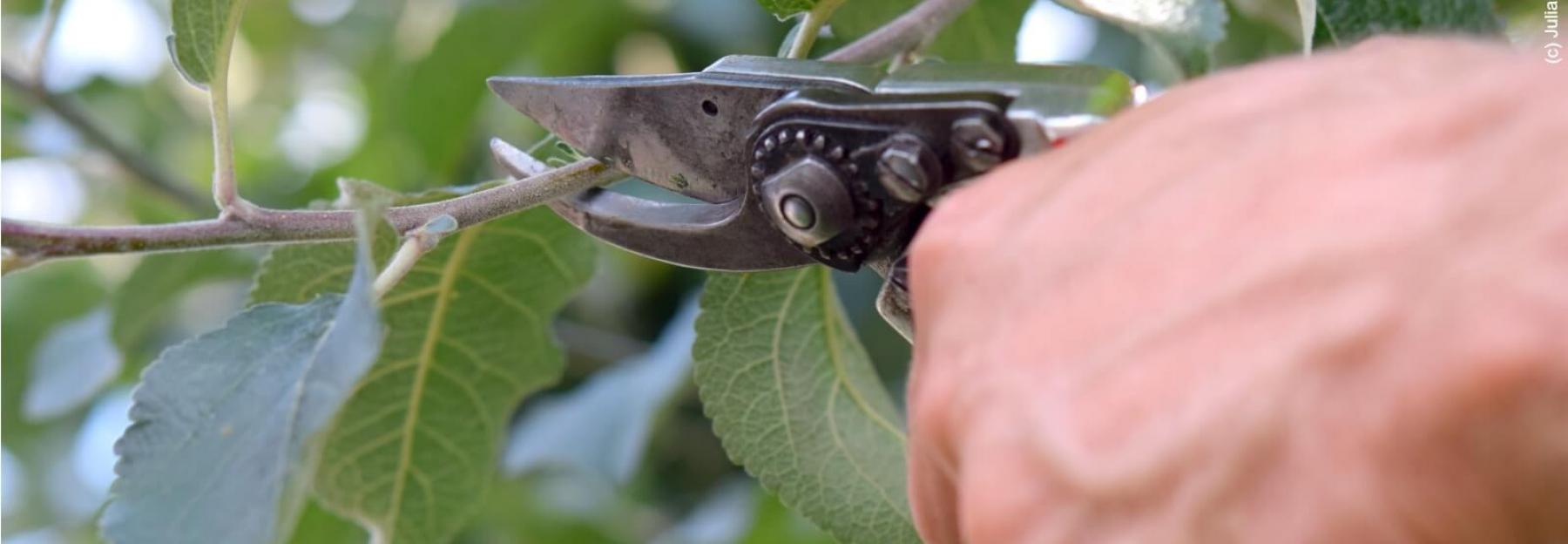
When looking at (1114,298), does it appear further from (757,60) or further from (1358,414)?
(757,60)

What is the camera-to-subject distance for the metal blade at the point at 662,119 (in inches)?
17.1

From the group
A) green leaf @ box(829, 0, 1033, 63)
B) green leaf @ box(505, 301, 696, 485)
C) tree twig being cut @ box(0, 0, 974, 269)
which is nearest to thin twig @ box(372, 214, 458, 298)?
tree twig being cut @ box(0, 0, 974, 269)

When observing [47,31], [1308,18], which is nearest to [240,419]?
[1308,18]

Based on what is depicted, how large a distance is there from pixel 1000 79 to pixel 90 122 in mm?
895

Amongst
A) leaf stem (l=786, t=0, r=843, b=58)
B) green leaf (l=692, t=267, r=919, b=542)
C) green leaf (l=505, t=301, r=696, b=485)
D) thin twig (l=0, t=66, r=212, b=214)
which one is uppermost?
leaf stem (l=786, t=0, r=843, b=58)

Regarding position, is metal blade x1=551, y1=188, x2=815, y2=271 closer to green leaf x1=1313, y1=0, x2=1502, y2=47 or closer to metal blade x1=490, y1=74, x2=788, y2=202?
metal blade x1=490, y1=74, x2=788, y2=202

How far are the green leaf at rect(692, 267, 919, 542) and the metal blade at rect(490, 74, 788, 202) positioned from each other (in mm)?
155

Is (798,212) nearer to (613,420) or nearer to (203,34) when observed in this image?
(203,34)

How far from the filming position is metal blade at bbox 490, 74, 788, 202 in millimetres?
434

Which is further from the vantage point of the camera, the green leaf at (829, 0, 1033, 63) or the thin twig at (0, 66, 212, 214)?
the thin twig at (0, 66, 212, 214)

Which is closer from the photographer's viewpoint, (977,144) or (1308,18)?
(977,144)

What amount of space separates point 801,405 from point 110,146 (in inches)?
26.9

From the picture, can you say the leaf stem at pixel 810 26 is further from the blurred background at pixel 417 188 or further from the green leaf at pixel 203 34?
the blurred background at pixel 417 188

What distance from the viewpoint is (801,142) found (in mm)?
406
